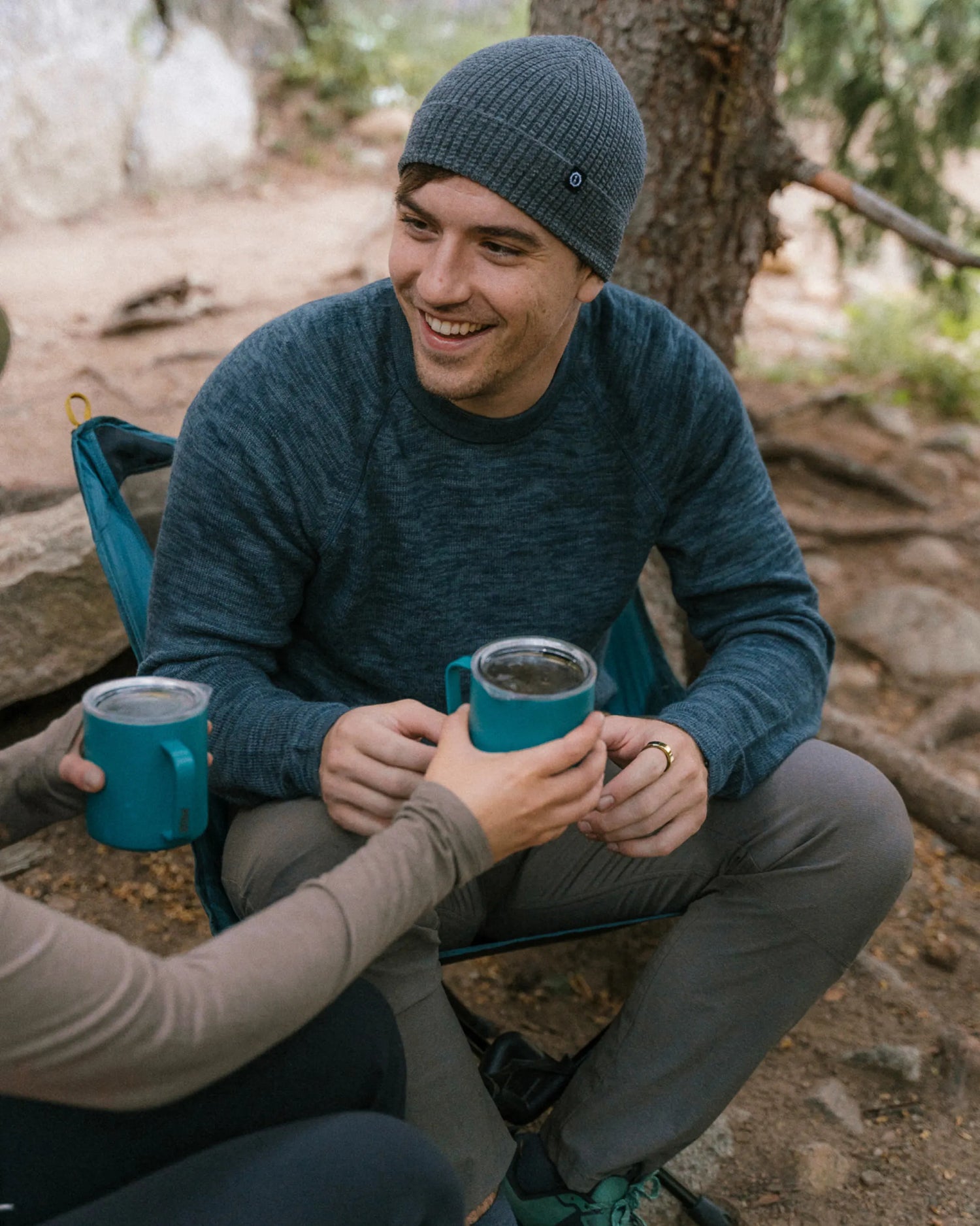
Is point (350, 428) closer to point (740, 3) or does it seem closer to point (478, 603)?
point (478, 603)

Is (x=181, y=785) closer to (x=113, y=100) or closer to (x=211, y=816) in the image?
(x=211, y=816)

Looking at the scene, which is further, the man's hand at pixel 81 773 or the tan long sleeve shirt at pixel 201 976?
the man's hand at pixel 81 773

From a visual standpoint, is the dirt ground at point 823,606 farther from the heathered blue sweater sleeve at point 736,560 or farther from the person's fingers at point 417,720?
the person's fingers at point 417,720

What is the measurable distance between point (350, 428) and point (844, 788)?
41.0 inches

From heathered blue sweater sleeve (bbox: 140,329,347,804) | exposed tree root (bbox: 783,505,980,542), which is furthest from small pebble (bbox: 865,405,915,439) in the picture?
heathered blue sweater sleeve (bbox: 140,329,347,804)

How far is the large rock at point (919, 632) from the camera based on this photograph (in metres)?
4.32

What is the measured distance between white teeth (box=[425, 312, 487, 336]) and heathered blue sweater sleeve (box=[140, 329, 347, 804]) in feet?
0.86

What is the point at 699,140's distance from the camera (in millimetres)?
3158

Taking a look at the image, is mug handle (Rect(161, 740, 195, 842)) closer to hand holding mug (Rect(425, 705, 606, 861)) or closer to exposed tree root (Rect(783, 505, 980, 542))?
hand holding mug (Rect(425, 705, 606, 861))

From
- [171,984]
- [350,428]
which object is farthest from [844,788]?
[171,984]

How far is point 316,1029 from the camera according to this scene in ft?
5.37

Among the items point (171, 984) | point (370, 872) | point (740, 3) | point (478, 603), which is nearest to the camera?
point (171, 984)

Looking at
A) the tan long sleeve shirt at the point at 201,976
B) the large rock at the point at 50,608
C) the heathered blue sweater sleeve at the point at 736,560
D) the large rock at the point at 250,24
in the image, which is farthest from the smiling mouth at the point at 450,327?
the large rock at the point at 250,24

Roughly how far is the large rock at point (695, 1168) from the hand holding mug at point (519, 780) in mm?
967
